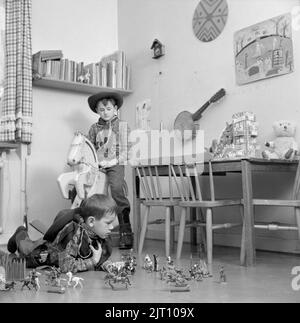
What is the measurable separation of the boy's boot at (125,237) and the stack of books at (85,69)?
143cm

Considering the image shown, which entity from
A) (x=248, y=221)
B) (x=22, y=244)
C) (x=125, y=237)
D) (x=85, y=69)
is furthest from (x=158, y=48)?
(x=22, y=244)

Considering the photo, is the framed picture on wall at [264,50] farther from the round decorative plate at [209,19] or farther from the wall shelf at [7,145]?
the wall shelf at [7,145]

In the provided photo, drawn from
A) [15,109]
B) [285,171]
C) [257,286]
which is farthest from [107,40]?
[257,286]

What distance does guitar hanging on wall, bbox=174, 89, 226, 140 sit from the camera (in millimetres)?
3350

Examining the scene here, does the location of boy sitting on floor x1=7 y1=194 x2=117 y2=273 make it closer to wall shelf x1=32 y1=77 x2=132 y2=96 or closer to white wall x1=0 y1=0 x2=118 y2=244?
white wall x1=0 y1=0 x2=118 y2=244

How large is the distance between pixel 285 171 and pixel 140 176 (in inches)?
38.1

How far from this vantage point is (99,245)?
7.41ft

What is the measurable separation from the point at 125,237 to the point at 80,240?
1.19 m

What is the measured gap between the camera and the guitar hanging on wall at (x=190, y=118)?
3.35m

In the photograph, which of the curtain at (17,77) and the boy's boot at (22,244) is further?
the curtain at (17,77)

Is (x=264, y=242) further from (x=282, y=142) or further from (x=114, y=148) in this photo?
(x=114, y=148)

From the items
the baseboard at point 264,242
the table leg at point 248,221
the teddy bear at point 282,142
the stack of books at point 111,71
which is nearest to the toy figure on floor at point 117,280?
the table leg at point 248,221
